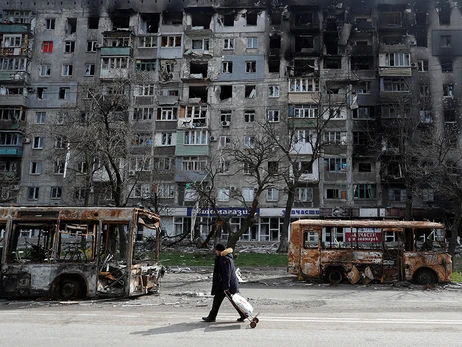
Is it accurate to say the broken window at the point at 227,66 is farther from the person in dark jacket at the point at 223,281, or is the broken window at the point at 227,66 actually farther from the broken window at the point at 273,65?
the person in dark jacket at the point at 223,281

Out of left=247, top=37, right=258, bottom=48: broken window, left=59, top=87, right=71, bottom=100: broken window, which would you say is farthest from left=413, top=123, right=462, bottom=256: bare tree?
left=59, top=87, right=71, bottom=100: broken window

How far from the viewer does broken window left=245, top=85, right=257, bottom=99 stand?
4784 cm

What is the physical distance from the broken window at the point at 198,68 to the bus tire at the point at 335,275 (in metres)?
34.2

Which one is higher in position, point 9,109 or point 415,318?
point 9,109

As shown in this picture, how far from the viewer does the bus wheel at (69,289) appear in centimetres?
1369

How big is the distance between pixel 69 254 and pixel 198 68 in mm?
38673

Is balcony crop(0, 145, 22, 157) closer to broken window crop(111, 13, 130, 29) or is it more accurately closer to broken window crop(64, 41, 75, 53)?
broken window crop(64, 41, 75, 53)

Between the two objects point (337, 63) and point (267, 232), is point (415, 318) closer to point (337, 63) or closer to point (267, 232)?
point (267, 232)

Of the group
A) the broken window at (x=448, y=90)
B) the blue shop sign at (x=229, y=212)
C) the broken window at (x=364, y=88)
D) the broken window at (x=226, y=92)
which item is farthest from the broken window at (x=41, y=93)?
the broken window at (x=448, y=90)

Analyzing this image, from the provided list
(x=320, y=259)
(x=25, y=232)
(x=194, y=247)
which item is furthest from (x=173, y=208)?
(x=25, y=232)

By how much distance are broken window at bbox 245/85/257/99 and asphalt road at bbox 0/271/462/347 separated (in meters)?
34.2

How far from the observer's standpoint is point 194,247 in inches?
1559

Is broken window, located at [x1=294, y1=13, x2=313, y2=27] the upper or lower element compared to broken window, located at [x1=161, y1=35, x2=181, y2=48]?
upper

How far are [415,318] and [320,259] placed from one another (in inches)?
356
